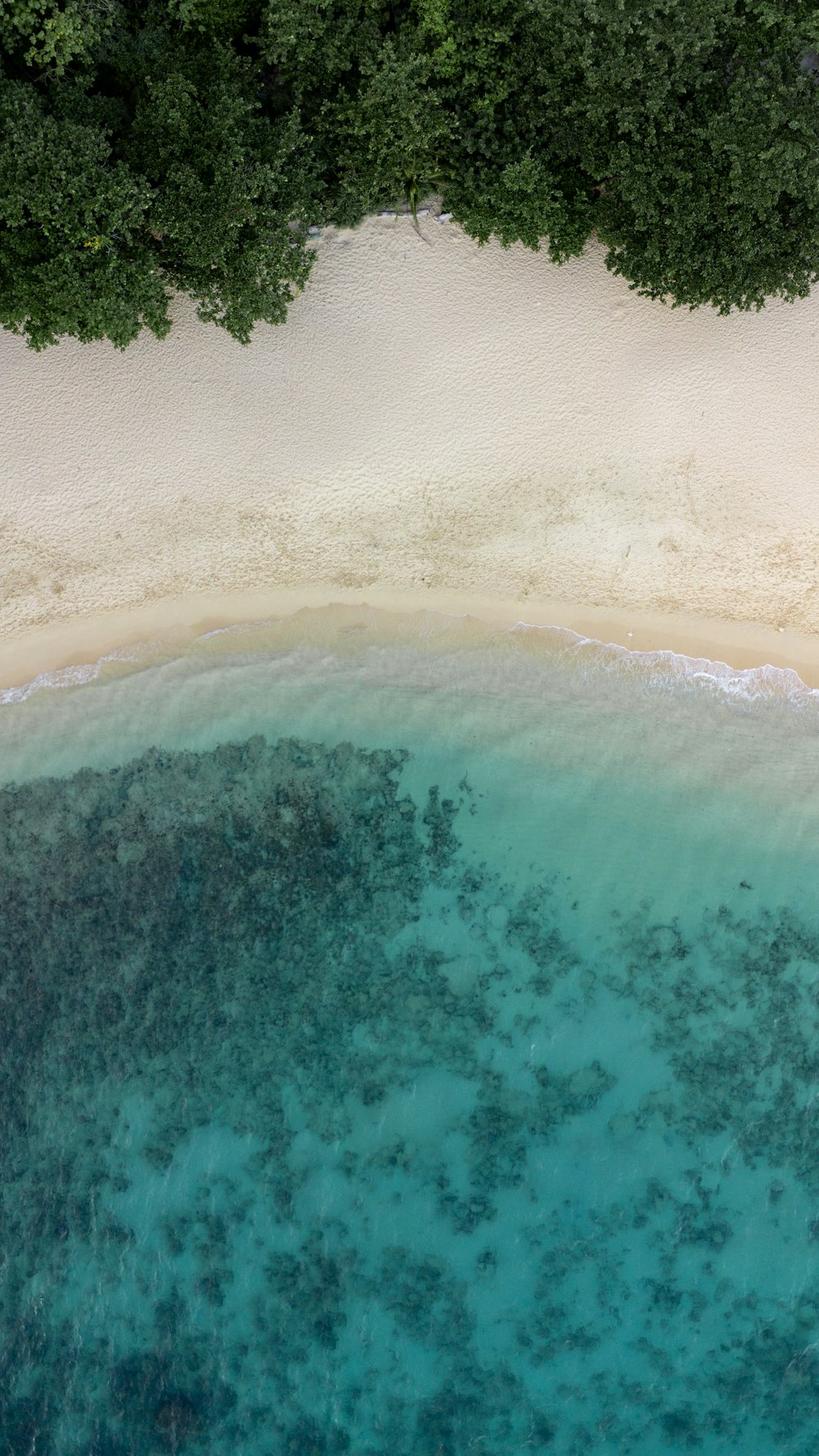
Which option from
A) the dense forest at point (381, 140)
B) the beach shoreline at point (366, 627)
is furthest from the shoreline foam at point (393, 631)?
the dense forest at point (381, 140)

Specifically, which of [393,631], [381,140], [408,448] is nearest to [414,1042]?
[393,631]

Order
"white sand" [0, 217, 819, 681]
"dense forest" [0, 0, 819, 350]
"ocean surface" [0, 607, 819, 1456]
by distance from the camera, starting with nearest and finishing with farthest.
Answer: "dense forest" [0, 0, 819, 350]
"white sand" [0, 217, 819, 681]
"ocean surface" [0, 607, 819, 1456]

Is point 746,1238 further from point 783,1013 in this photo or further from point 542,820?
point 542,820

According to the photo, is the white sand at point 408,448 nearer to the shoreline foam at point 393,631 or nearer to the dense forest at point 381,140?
the shoreline foam at point 393,631

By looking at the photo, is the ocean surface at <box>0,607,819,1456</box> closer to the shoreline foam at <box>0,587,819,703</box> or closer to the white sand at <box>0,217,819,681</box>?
the shoreline foam at <box>0,587,819,703</box>

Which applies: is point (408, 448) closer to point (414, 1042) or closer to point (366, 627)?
point (366, 627)

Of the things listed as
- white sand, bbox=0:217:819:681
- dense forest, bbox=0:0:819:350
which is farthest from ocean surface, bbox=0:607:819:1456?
dense forest, bbox=0:0:819:350

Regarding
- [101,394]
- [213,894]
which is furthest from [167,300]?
[213,894]
